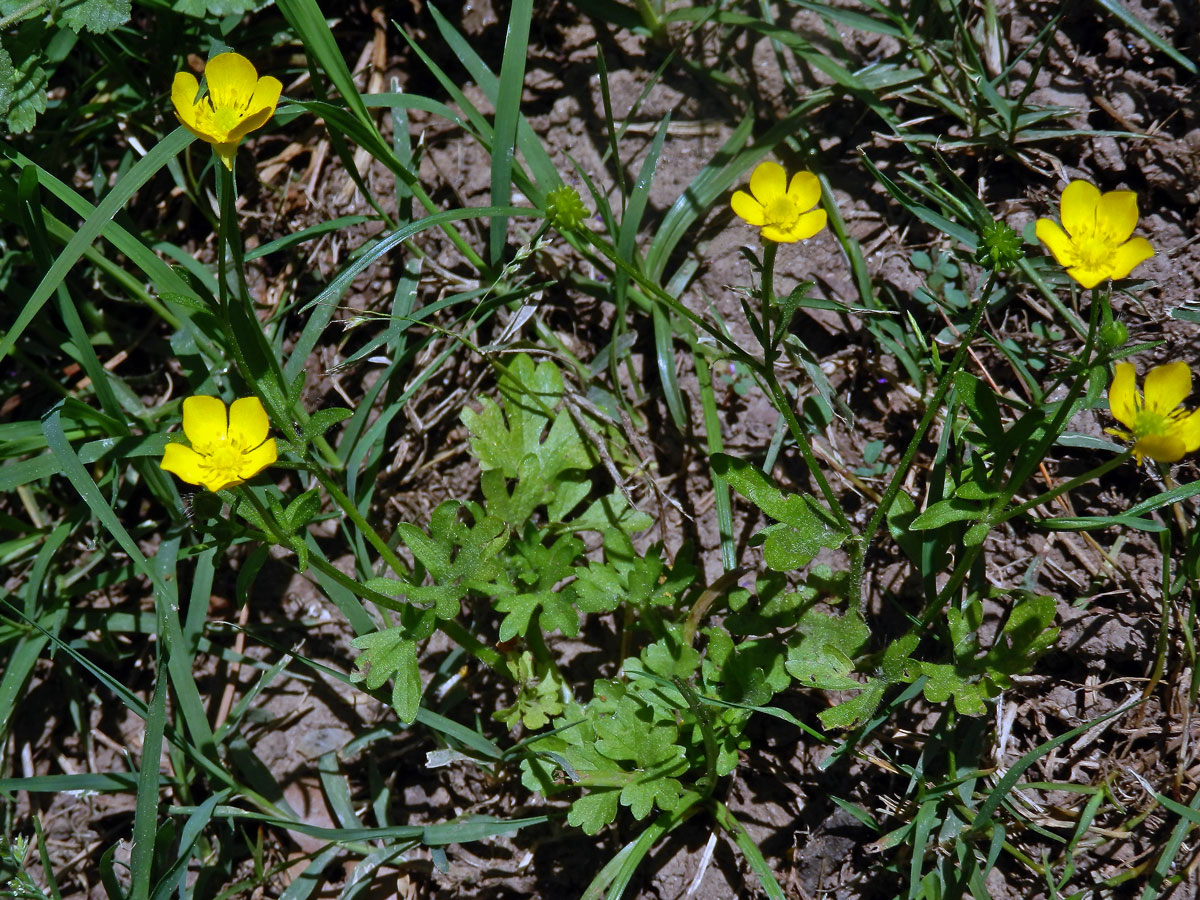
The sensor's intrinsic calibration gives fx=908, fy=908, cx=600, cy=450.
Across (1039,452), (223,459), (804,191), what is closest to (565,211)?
(804,191)

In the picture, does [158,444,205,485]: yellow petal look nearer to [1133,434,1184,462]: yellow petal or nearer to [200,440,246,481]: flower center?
[200,440,246,481]: flower center

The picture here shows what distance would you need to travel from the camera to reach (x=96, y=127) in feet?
11.1

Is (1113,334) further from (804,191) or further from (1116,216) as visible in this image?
(804,191)

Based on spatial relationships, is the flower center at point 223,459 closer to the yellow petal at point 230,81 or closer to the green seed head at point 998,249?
the yellow petal at point 230,81

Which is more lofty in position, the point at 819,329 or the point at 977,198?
the point at 977,198

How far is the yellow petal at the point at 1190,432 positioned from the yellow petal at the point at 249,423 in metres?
2.19

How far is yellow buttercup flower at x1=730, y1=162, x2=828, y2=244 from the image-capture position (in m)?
2.22

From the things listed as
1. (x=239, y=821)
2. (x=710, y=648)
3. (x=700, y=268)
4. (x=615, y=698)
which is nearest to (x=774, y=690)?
(x=710, y=648)

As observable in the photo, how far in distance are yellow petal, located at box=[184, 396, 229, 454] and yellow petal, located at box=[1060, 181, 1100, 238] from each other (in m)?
2.20

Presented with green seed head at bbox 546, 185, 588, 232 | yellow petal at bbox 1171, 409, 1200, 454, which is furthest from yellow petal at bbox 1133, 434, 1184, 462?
green seed head at bbox 546, 185, 588, 232

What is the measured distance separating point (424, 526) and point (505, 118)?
143 cm

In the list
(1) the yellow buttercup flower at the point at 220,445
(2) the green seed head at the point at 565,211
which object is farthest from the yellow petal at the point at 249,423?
(2) the green seed head at the point at 565,211

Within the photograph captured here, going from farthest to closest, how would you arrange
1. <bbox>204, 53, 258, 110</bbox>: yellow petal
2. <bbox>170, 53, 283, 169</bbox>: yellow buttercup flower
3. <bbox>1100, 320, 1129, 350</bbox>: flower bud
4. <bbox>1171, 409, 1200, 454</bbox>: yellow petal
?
<bbox>204, 53, 258, 110</bbox>: yellow petal → <bbox>170, 53, 283, 169</bbox>: yellow buttercup flower → <bbox>1171, 409, 1200, 454</bbox>: yellow petal → <bbox>1100, 320, 1129, 350</bbox>: flower bud

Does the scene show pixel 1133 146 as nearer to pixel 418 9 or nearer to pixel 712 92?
pixel 712 92
